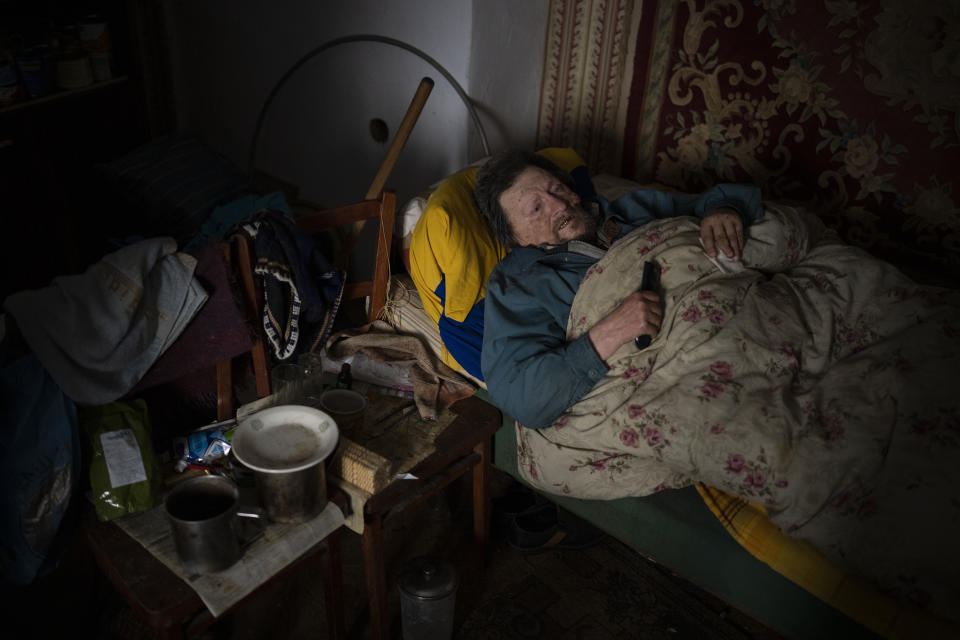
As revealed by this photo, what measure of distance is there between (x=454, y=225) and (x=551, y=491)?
2.39 feet

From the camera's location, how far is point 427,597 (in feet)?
5.15

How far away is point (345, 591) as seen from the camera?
6.09 ft

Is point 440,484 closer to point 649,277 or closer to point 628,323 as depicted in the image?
point 628,323

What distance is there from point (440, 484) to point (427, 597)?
0.25m

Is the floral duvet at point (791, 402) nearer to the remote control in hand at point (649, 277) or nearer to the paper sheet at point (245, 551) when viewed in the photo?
the remote control in hand at point (649, 277)

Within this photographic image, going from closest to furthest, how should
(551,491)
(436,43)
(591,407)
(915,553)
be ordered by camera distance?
(915,553) < (591,407) < (551,491) < (436,43)

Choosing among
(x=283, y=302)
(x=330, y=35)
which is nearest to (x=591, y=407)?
(x=283, y=302)

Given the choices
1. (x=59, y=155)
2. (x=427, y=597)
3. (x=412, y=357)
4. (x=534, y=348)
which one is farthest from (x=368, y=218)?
(x=59, y=155)

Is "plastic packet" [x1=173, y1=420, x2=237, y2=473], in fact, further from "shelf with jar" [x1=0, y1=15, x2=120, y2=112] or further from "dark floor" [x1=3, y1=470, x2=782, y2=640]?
"shelf with jar" [x1=0, y1=15, x2=120, y2=112]

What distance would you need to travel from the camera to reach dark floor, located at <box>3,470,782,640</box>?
166cm

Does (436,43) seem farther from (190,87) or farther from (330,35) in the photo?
(190,87)

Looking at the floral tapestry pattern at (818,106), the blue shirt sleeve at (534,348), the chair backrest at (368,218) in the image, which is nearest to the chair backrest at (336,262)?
the chair backrest at (368,218)

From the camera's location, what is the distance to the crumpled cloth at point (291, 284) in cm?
159

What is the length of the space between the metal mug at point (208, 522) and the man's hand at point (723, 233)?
3.80 feet
